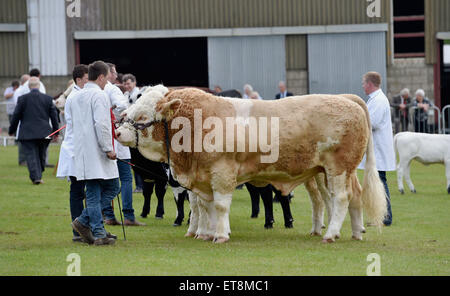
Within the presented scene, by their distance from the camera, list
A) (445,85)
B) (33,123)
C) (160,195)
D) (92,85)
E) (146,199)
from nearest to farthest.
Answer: (92,85), (160,195), (146,199), (33,123), (445,85)

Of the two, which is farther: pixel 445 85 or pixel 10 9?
pixel 445 85

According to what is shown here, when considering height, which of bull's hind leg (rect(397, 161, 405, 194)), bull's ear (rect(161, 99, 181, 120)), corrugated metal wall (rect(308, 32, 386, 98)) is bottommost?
bull's hind leg (rect(397, 161, 405, 194))

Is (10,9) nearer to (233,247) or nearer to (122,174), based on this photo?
(122,174)

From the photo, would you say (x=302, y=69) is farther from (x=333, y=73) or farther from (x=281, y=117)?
(x=281, y=117)

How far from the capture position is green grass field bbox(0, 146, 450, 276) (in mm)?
8078

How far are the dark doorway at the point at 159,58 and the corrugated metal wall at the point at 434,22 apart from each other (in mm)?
9541

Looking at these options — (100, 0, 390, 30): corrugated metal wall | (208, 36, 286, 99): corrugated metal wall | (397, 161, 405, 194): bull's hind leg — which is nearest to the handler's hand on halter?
(397, 161, 405, 194): bull's hind leg

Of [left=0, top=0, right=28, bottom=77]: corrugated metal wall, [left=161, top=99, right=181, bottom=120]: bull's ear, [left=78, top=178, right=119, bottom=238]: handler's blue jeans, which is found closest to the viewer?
[left=78, top=178, right=119, bottom=238]: handler's blue jeans

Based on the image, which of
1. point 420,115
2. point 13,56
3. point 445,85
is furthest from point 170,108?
point 445,85

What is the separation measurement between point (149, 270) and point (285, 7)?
78.4 ft

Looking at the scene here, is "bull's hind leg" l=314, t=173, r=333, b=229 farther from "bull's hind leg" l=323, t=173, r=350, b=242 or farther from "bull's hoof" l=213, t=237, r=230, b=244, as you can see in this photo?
→ "bull's hoof" l=213, t=237, r=230, b=244

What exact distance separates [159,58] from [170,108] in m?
27.1

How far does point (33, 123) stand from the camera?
656 inches

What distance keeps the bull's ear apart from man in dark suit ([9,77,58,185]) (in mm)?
7392
